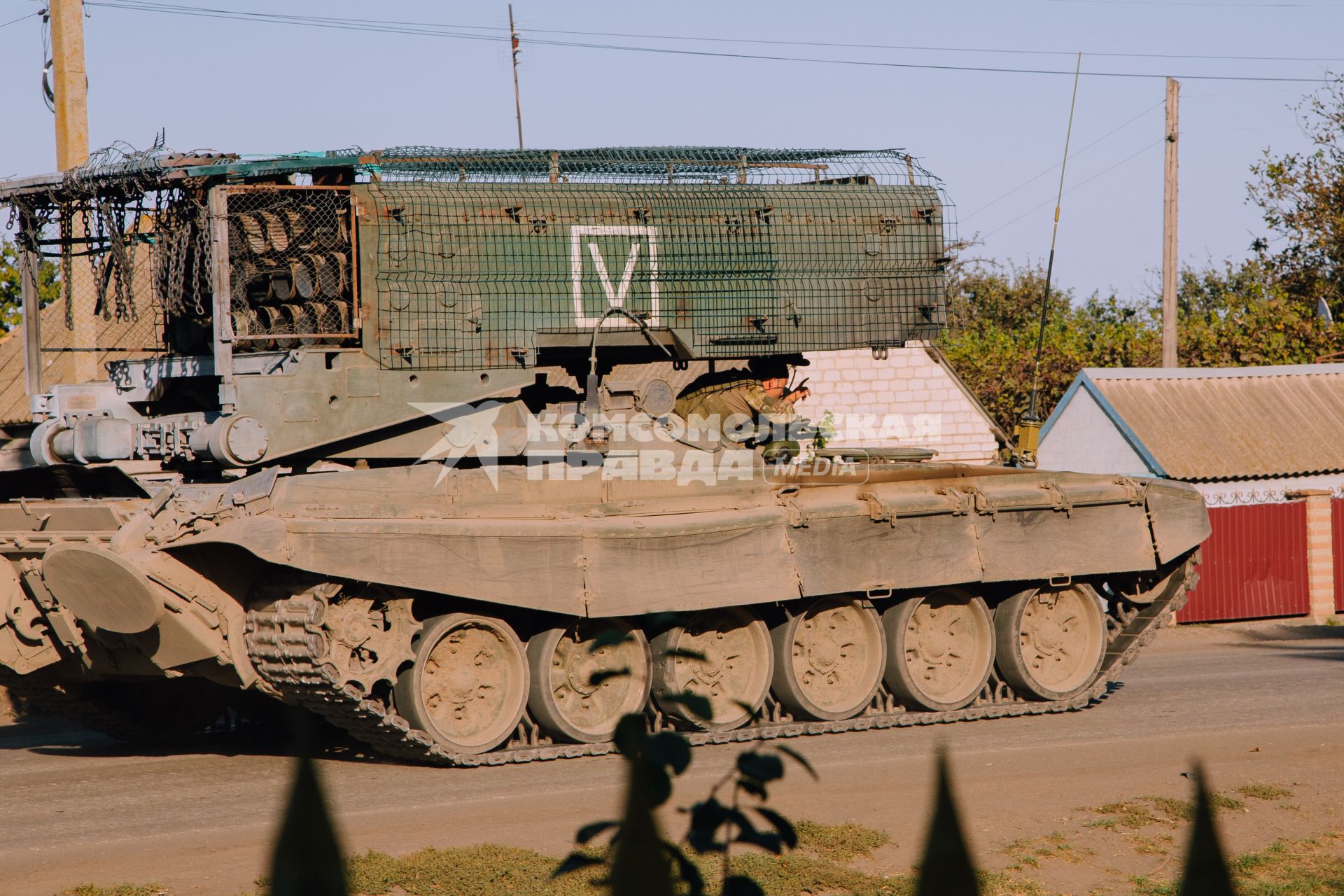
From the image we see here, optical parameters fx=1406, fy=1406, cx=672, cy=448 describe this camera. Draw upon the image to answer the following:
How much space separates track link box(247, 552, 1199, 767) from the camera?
9.00 metres

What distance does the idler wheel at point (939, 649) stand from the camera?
11719mm

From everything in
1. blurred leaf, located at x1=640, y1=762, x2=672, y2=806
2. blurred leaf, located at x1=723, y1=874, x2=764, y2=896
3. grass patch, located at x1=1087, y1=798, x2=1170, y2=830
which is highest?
blurred leaf, located at x1=640, y1=762, x2=672, y2=806

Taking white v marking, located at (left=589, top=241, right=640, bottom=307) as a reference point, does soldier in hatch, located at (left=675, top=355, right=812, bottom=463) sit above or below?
below

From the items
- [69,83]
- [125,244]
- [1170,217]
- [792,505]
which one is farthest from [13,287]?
[1170,217]

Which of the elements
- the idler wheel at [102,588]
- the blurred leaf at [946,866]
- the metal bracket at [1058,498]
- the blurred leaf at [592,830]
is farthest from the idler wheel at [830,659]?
the blurred leaf at [946,866]

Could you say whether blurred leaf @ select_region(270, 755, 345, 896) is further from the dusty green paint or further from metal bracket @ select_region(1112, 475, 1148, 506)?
metal bracket @ select_region(1112, 475, 1148, 506)

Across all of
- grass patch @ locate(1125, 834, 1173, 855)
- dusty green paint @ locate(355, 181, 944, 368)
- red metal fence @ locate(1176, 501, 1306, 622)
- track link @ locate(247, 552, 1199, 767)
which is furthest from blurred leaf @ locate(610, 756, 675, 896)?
red metal fence @ locate(1176, 501, 1306, 622)

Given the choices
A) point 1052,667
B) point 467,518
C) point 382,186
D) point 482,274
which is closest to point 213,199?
point 382,186

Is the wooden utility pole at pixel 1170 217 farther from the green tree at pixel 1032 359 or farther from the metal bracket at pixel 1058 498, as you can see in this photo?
the metal bracket at pixel 1058 498

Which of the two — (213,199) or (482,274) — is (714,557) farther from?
(213,199)

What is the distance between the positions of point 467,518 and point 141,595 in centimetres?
229

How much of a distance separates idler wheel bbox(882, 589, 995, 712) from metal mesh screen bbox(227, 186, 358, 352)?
16.7 feet

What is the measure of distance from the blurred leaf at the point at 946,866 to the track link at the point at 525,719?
677 cm

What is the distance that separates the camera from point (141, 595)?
8.65 metres
